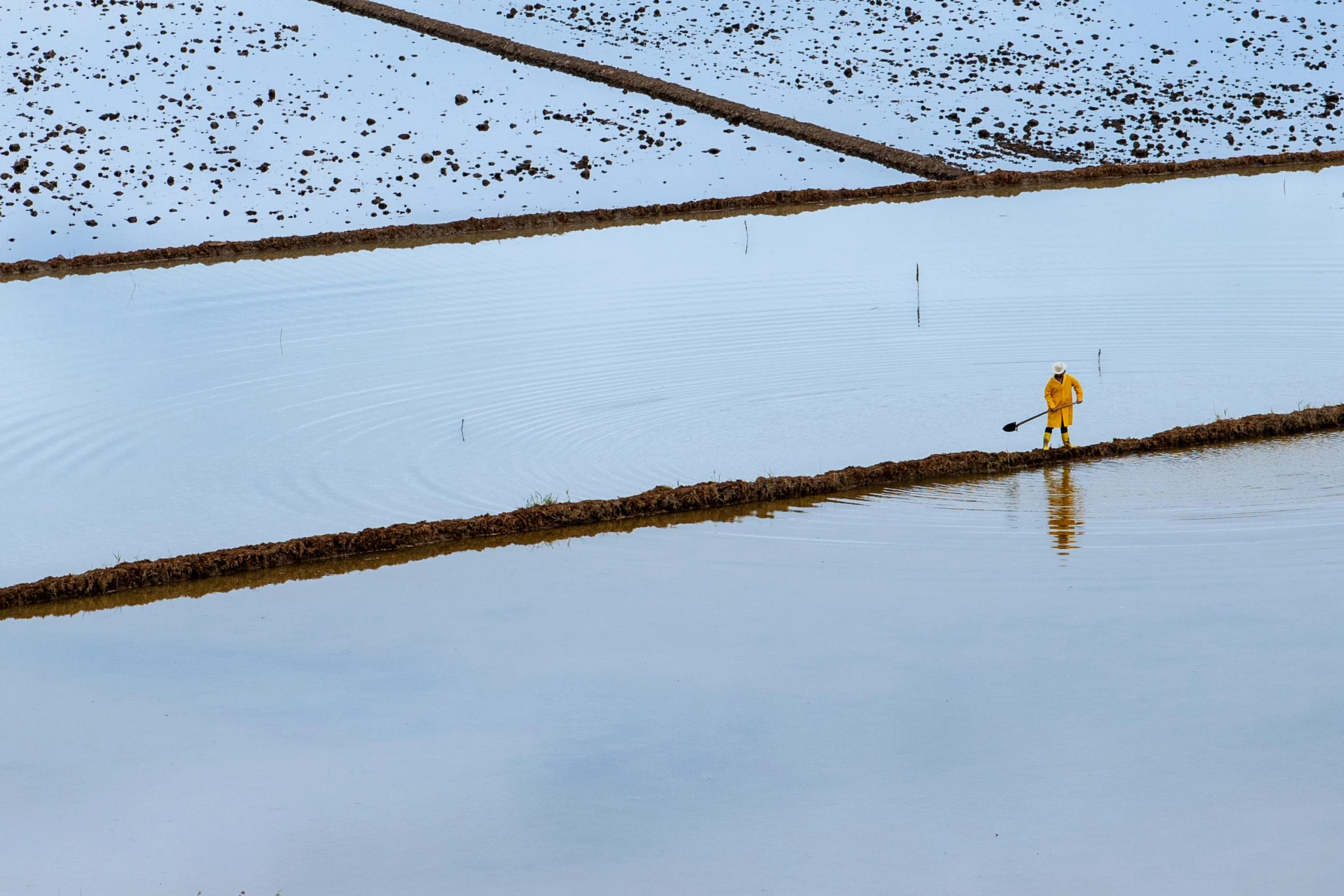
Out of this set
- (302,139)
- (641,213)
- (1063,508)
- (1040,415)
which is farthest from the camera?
(302,139)

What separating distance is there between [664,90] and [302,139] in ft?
18.3

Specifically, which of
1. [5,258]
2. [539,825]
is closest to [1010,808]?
[539,825]

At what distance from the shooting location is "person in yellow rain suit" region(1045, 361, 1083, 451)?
1015 cm

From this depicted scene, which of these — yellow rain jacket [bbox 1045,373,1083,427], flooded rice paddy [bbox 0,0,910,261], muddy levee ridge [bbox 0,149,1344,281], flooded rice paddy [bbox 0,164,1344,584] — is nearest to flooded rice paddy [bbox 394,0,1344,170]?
muddy levee ridge [bbox 0,149,1344,281]

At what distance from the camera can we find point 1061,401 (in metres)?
10.2

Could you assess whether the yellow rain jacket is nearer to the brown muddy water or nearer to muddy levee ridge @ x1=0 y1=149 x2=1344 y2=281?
the brown muddy water

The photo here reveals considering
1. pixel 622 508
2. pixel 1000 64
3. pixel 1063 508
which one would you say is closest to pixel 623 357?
pixel 622 508

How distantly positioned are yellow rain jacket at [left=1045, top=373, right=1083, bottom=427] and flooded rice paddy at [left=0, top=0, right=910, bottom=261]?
9618 millimetres

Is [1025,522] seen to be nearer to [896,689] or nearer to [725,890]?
[896,689]

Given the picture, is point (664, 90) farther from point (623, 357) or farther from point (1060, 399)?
point (1060, 399)

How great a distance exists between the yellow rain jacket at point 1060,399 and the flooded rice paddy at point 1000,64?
1056 cm

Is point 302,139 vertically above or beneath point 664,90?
beneath

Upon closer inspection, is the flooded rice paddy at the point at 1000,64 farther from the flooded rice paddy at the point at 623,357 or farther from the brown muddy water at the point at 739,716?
the brown muddy water at the point at 739,716

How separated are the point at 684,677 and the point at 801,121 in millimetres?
15747
